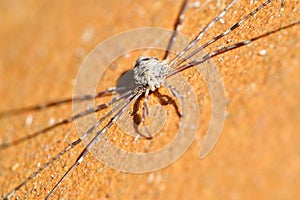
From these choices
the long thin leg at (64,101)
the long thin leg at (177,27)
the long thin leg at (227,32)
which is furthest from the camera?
the long thin leg at (177,27)

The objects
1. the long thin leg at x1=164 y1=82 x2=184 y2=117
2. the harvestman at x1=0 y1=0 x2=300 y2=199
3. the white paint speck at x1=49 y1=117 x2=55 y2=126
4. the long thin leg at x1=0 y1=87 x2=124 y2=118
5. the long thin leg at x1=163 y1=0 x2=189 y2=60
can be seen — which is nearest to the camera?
the long thin leg at x1=164 y1=82 x2=184 y2=117

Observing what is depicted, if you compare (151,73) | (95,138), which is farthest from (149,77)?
(95,138)

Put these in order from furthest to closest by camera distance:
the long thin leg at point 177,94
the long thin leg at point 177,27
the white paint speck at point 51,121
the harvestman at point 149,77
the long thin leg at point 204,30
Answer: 1. the white paint speck at point 51,121
2. the long thin leg at point 177,27
3. the long thin leg at point 204,30
4. the harvestman at point 149,77
5. the long thin leg at point 177,94

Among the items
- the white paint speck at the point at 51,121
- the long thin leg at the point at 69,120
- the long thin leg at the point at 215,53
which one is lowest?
the long thin leg at the point at 215,53

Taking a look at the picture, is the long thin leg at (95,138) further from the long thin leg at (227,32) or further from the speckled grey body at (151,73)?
the long thin leg at (227,32)

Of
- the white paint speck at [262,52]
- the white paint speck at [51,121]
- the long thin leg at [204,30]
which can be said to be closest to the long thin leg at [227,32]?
the long thin leg at [204,30]

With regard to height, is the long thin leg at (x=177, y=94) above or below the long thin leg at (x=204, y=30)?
below

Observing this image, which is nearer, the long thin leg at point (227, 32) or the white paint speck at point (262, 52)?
the white paint speck at point (262, 52)

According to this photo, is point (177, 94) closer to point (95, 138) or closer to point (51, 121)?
point (95, 138)

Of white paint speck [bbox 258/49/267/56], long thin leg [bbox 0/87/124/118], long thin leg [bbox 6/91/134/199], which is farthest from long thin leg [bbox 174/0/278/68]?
long thin leg [bbox 0/87/124/118]

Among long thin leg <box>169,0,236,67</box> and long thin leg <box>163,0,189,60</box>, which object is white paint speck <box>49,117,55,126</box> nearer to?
long thin leg <box>163,0,189,60</box>

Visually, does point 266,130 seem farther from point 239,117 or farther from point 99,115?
point 99,115
